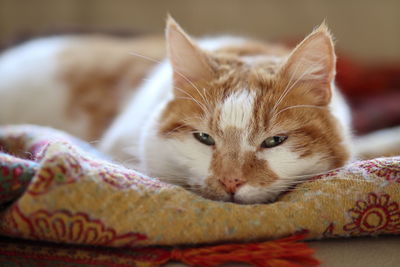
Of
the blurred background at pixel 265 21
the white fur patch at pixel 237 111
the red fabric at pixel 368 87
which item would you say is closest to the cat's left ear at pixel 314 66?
the white fur patch at pixel 237 111

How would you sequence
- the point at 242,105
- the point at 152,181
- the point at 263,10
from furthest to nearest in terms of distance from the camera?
the point at 263,10 < the point at 242,105 < the point at 152,181

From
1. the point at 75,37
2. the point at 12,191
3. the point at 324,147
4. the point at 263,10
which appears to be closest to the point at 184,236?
the point at 12,191

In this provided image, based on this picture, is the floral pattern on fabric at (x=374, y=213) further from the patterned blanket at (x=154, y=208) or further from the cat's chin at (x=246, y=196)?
the cat's chin at (x=246, y=196)

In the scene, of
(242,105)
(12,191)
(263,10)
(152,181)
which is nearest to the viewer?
(12,191)

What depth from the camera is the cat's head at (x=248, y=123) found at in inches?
46.3

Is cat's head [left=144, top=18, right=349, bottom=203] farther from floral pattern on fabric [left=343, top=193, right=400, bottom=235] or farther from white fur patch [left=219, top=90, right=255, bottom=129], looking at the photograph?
floral pattern on fabric [left=343, top=193, right=400, bottom=235]

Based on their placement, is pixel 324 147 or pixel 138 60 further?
pixel 138 60

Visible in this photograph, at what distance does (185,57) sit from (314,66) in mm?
376

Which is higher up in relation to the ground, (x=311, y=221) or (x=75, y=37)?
(x=75, y=37)

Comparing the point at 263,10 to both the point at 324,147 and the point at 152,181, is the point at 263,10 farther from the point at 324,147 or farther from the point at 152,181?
the point at 152,181

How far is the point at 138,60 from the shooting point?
211cm

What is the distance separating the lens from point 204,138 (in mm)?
1279

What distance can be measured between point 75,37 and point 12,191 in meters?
1.57

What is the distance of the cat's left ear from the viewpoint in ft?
4.03
